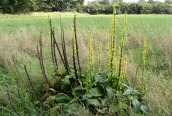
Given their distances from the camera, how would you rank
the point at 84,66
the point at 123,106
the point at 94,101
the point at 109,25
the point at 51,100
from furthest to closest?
1. the point at 109,25
2. the point at 84,66
3. the point at 51,100
4. the point at 94,101
5. the point at 123,106

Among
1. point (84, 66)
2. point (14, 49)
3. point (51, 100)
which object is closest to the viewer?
point (51, 100)

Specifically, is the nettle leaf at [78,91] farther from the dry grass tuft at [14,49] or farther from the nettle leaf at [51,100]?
the dry grass tuft at [14,49]

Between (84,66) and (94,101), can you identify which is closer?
(94,101)

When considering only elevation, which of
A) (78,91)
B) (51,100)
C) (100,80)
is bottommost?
(51,100)

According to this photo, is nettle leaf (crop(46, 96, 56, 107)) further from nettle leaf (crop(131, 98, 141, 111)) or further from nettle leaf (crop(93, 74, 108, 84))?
nettle leaf (crop(131, 98, 141, 111))

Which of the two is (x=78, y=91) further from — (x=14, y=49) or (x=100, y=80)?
(x=14, y=49)

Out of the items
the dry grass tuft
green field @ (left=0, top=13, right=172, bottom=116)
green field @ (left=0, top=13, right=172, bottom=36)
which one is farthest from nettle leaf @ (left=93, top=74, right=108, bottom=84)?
the dry grass tuft

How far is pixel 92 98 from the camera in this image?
2.64m

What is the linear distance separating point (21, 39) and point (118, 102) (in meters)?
4.73

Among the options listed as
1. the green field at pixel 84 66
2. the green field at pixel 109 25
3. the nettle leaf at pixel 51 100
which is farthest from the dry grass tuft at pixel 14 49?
the nettle leaf at pixel 51 100

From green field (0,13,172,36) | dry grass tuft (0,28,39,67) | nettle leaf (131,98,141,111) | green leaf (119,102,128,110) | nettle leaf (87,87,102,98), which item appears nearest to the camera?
green leaf (119,102,128,110)

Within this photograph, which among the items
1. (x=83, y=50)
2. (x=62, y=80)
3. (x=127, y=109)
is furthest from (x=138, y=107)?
(x=83, y=50)

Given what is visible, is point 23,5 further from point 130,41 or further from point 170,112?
point 170,112

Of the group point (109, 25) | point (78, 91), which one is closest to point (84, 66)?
point (78, 91)
